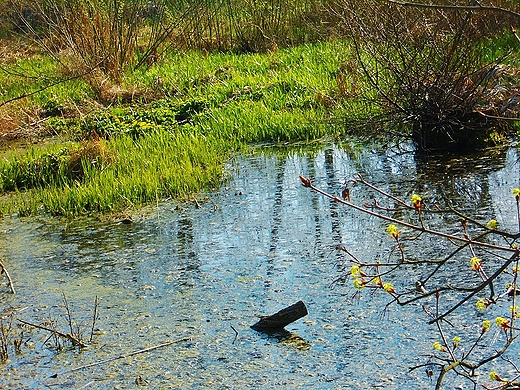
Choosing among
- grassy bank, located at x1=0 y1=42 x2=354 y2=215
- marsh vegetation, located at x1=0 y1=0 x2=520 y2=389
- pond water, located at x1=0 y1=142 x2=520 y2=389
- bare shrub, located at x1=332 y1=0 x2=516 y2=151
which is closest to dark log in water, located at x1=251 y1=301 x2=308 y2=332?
pond water, located at x1=0 y1=142 x2=520 y2=389

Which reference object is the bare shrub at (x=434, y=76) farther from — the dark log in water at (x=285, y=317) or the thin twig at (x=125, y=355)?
the thin twig at (x=125, y=355)

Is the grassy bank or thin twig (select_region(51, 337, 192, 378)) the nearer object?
thin twig (select_region(51, 337, 192, 378))

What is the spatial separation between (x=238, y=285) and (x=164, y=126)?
479 cm

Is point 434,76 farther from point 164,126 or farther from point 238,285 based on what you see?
point 164,126

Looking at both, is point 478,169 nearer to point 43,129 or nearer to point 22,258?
point 22,258

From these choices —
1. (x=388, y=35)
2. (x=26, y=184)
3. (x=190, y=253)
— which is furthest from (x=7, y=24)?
(x=190, y=253)

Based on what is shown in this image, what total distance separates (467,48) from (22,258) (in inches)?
144

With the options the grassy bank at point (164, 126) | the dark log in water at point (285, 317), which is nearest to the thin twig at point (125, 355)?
the dark log in water at point (285, 317)

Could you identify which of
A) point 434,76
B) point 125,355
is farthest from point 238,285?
point 434,76

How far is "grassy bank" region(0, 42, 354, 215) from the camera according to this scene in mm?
6686

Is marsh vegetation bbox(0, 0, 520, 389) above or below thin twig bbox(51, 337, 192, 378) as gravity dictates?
above

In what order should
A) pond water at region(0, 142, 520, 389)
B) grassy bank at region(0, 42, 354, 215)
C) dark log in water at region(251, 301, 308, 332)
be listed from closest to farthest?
pond water at region(0, 142, 520, 389) < dark log in water at region(251, 301, 308, 332) < grassy bank at region(0, 42, 354, 215)

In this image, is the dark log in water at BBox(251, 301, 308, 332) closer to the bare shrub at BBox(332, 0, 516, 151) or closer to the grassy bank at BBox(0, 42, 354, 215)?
the grassy bank at BBox(0, 42, 354, 215)

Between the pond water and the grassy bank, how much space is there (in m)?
0.45
